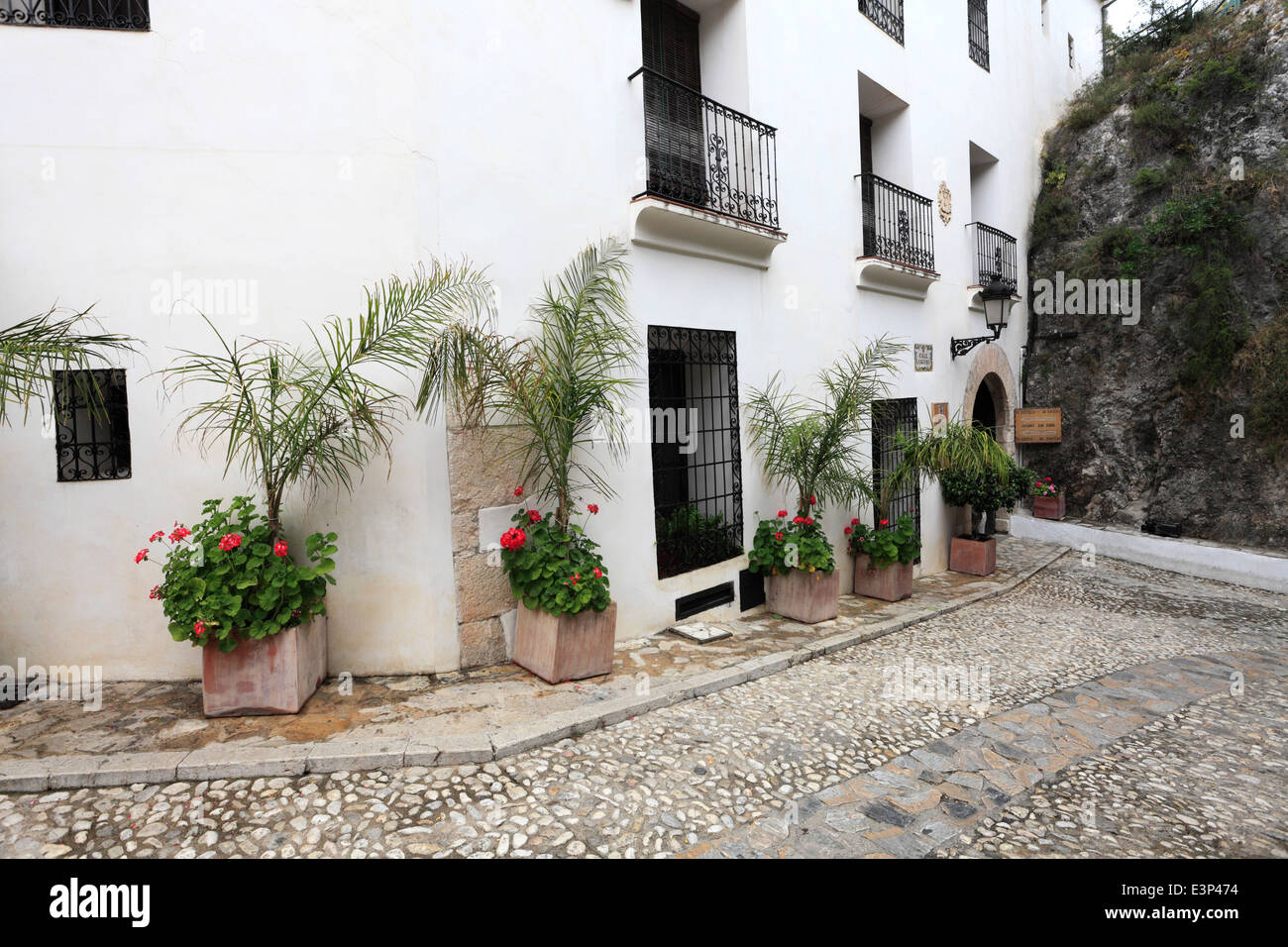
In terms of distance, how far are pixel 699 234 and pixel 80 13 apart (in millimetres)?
4357

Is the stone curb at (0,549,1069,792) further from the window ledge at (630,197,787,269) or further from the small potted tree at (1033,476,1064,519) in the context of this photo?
the small potted tree at (1033,476,1064,519)

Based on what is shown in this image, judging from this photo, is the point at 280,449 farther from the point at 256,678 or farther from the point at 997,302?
the point at 997,302

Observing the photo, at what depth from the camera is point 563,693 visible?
162 inches

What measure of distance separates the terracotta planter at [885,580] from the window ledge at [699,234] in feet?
11.1

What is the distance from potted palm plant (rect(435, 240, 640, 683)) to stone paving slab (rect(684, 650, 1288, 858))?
5.85ft

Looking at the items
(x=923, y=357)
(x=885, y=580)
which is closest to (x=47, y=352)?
(x=885, y=580)

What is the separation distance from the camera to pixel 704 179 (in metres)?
5.91

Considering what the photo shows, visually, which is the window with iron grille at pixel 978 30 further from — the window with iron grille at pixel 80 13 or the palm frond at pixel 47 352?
the palm frond at pixel 47 352

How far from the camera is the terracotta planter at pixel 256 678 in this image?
3.59 metres

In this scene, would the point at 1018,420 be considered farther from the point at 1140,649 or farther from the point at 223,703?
the point at 223,703

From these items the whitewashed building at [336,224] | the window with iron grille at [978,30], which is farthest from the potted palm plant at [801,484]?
the window with iron grille at [978,30]

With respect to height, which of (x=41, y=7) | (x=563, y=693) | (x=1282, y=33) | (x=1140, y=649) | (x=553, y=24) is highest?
(x=1282, y=33)

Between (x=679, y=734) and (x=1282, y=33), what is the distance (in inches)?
508

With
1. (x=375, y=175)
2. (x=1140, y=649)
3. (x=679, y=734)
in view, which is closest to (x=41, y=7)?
(x=375, y=175)
